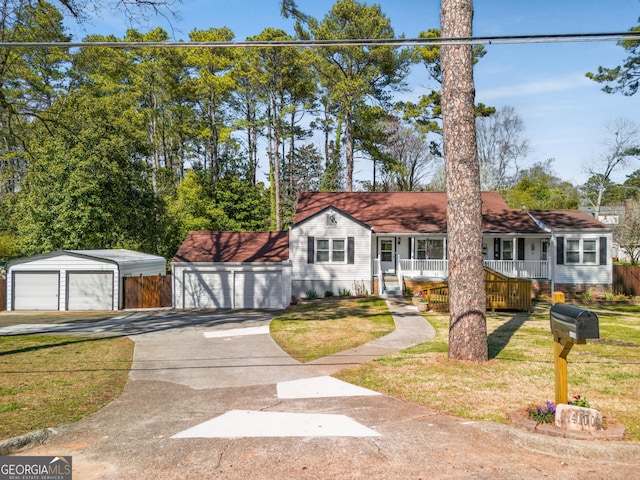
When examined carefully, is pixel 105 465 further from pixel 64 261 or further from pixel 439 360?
pixel 64 261

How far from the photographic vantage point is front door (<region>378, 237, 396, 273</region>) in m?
25.6

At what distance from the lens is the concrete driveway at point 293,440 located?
465cm

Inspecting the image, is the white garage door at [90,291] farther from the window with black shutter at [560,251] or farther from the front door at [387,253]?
the window with black shutter at [560,251]

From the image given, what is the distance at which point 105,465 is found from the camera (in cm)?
480

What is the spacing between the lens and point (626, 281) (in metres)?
24.2

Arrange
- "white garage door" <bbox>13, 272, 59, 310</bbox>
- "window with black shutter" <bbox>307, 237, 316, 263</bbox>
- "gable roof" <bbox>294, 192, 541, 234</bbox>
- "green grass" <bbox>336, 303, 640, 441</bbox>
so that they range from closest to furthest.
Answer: "green grass" <bbox>336, 303, 640, 441</bbox>, "white garage door" <bbox>13, 272, 59, 310</bbox>, "window with black shutter" <bbox>307, 237, 316, 263</bbox>, "gable roof" <bbox>294, 192, 541, 234</bbox>

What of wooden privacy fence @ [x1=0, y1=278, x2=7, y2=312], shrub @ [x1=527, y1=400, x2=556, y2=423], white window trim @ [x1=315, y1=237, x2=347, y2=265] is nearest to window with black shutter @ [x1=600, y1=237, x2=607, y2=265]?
white window trim @ [x1=315, y1=237, x2=347, y2=265]

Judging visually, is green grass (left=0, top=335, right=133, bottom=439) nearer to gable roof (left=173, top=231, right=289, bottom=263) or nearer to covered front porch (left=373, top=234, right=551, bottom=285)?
gable roof (left=173, top=231, right=289, bottom=263)

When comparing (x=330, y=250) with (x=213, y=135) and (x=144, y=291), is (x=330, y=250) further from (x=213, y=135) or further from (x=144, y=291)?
(x=213, y=135)

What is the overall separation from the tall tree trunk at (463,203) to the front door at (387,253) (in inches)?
643

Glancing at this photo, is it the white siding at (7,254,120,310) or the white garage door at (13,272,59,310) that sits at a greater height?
the white siding at (7,254,120,310)

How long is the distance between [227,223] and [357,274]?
15326mm

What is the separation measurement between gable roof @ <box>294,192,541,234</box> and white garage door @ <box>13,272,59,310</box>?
12.5 m

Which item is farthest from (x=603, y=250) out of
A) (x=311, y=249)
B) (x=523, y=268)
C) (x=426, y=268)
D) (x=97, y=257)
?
(x=97, y=257)
